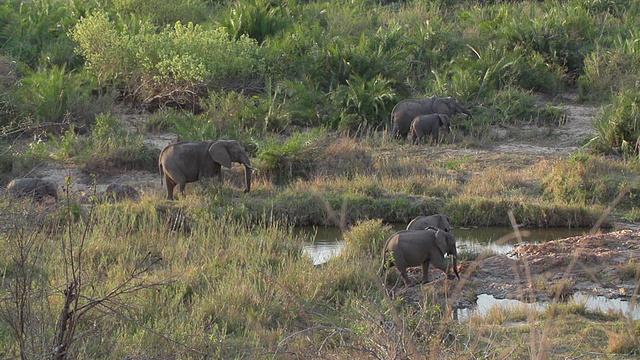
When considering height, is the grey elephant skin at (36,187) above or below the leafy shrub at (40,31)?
above

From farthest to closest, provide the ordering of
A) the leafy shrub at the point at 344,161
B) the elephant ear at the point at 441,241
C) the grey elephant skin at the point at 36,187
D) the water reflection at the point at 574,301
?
the leafy shrub at the point at 344,161, the grey elephant skin at the point at 36,187, the elephant ear at the point at 441,241, the water reflection at the point at 574,301

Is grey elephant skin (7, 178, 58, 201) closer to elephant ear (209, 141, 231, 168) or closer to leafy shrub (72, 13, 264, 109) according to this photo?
elephant ear (209, 141, 231, 168)

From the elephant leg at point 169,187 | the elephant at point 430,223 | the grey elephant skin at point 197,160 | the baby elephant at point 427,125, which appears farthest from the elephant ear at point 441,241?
the baby elephant at point 427,125

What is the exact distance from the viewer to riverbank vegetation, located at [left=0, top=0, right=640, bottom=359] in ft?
26.2

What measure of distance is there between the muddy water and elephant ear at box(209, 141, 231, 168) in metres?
1.31

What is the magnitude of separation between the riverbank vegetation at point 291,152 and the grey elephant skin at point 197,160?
0.88 feet

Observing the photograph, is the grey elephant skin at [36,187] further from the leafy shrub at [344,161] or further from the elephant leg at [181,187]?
the leafy shrub at [344,161]

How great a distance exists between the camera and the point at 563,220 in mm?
13586

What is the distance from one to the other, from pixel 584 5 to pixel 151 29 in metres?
10.6

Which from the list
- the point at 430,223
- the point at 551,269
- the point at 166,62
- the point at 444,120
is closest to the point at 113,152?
the point at 166,62

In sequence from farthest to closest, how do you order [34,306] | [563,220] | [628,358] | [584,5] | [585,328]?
[584,5] < [563,220] < [585,328] < [628,358] < [34,306]

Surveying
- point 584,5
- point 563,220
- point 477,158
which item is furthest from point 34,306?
point 584,5

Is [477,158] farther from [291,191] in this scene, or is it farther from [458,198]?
[291,191]

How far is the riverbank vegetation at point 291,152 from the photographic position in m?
7.98
